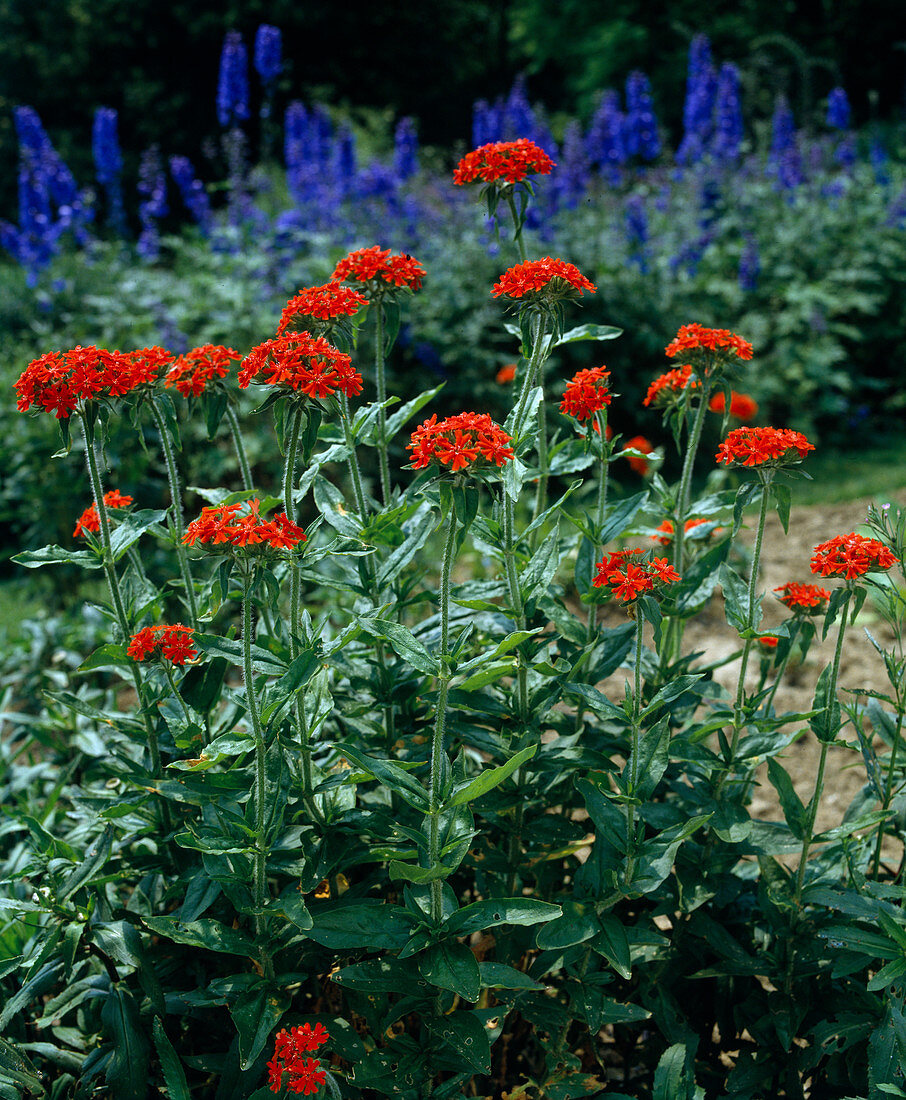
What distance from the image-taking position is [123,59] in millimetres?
16141

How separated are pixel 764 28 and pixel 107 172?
1314cm

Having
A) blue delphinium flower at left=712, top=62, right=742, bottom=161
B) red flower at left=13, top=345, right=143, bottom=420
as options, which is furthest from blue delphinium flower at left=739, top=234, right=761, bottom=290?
red flower at left=13, top=345, right=143, bottom=420

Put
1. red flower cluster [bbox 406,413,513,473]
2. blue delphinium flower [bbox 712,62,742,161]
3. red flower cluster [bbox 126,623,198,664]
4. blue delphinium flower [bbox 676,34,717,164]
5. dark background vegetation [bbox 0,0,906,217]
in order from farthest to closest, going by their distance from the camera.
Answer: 1. dark background vegetation [bbox 0,0,906,217]
2. blue delphinium flower [bbox 676,34,717,164]
3. blue delphinium flower [bbox 712,62,742,161]
4. red flower cluster [bbox 126,623,198,664]
5. red flower cluster [bbox 406,413,513,473]

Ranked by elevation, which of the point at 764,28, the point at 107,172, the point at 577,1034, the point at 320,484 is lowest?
the point at 577,1034

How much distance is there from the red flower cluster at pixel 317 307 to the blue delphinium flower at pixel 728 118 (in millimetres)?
7434

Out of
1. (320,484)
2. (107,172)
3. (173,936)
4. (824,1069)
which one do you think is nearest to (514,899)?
(173,936)

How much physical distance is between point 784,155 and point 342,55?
11986mm

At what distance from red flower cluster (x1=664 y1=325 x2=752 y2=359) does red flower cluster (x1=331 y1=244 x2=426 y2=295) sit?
22.7 inches

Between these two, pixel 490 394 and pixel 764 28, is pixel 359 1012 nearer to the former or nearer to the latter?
pixel 490 394

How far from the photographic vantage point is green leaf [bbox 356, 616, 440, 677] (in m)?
1.54

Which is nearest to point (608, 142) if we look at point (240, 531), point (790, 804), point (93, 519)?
point (93, 519)

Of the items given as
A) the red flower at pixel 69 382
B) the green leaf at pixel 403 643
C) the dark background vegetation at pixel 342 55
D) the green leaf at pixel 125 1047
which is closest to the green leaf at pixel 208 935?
the green leaf at pixel 125 1047

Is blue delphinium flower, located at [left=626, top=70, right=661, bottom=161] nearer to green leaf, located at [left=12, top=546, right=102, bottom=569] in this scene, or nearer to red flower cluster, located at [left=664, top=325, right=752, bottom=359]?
red flower cluster, located at [left=664, top=325, right=752, bottom=359]

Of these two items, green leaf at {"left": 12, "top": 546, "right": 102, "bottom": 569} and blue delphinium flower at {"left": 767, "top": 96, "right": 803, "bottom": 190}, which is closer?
green leaf at {"left": 12, "top": 546, "right": 102, "bottom": 569}
